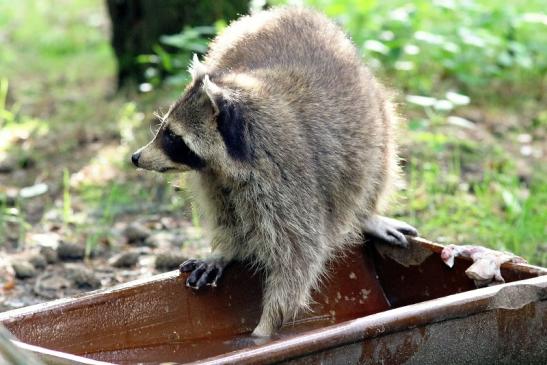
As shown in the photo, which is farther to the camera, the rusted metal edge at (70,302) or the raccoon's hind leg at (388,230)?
the raccoon's hind leg at (388,230)

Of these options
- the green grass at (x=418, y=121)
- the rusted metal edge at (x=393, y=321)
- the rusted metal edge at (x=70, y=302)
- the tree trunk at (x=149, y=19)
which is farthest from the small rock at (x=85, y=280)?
the tree trunk at (x=149, y=19)

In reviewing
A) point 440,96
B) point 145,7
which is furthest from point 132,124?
point 440,96

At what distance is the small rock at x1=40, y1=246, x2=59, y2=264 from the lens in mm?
4738

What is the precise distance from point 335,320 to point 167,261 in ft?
3.59

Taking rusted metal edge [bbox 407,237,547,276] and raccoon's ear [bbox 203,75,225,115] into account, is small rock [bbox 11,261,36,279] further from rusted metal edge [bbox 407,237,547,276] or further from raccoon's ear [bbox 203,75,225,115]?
rusted metal edge [bbox 407,237,547,276]

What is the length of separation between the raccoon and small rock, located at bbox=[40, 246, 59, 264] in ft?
3.84

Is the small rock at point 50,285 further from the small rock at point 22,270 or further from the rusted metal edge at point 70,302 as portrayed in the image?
the rusted metal edge at point 70,302

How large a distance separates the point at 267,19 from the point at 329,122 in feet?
2.30

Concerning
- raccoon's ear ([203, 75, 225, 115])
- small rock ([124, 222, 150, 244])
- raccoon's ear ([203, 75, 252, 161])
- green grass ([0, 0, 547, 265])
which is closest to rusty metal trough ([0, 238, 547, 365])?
raccoon's ear ([203, 75, 252, 161])

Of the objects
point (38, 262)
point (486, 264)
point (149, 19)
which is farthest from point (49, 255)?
point (149, 19)

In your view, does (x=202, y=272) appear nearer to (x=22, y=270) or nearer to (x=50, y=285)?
(x=50, y=285)

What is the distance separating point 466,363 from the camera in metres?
3.09

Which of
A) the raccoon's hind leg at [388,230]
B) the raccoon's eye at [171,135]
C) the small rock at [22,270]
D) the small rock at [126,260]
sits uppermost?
the raccoon's eye at [171,135]

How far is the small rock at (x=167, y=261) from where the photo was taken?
4617 millimetres
